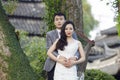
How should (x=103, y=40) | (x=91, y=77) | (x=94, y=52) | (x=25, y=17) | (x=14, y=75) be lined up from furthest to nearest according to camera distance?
(x=103, y=40) → (x=94, y=52) → (x=25, y=17) → (x=91, y=77) → (x=14, y=75)

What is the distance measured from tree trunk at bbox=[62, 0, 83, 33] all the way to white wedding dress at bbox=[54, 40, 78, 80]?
121 inches

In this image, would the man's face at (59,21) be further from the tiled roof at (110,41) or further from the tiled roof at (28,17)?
the tiled roof at (110,41)

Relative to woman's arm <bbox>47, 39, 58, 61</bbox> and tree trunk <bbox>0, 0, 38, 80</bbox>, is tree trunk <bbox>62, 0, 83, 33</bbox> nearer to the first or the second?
tree trunk <bbox>0, 0, 38, 80</bbox>

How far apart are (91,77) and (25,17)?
15717 millimetres

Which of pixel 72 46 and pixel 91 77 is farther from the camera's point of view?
pixel 91 77

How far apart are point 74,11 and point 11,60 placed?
8.98ft

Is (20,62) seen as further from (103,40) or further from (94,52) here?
(103,40)

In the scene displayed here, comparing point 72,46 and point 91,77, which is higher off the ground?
point 72,46

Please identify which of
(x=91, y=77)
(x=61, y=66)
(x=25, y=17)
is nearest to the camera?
(x=61, y=66)

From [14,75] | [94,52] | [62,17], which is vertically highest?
[62,17]

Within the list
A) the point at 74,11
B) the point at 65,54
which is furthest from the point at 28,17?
the point at 65,54

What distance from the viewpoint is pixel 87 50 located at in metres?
8.07

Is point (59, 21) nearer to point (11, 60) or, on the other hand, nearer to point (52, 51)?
point (52, 51)

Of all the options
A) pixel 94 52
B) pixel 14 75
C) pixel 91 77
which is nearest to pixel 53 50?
pixel 14 75
